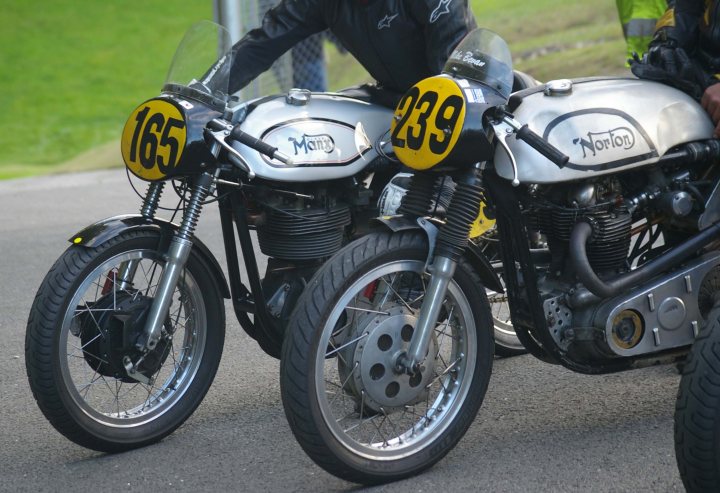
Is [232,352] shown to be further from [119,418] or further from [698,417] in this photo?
[698,417]

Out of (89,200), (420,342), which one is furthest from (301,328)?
(89,200)

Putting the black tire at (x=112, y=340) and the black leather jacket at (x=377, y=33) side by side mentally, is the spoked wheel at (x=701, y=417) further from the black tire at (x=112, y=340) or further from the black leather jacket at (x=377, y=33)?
the black tire at (x=112, y=340)

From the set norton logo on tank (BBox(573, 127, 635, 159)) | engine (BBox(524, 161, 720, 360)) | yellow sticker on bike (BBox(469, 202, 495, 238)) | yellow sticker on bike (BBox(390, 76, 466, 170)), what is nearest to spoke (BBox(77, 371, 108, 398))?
yellow sticker on bike (BBox(390, 76, 466, 170))

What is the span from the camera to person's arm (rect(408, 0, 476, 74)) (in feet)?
14.1

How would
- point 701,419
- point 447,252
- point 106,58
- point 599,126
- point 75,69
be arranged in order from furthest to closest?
1. point 106,58
2. point 75,69
3. point 599,126
4. point 447,252
5. point 701,419

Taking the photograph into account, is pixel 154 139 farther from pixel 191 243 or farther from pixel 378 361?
pixel 378 361

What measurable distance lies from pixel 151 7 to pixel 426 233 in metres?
21.3

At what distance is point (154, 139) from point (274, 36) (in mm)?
789

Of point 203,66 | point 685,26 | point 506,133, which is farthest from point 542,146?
point 203,66

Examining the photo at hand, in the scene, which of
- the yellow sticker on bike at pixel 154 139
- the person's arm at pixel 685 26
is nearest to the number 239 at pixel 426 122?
the yellow sticker on bike at pixel 154 139

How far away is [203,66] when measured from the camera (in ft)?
14.5

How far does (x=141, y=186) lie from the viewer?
10.2 metres

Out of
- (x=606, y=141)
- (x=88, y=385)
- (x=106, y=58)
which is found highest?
(x=606, y=141)

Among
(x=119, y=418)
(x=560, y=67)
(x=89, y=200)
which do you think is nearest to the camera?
(x=119, y=418)
